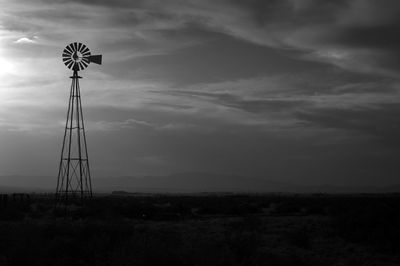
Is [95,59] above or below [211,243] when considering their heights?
above

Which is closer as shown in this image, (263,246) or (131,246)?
(131,246)

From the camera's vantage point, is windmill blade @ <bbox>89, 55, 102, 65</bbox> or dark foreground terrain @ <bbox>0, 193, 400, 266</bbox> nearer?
dark foreground terrain @ <bbox>0, 193, 400, 266</bbox>

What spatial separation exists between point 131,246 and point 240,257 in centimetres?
434

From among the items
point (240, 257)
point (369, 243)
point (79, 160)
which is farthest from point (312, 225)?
point (79, 160)

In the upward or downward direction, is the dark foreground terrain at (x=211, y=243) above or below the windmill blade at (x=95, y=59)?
below

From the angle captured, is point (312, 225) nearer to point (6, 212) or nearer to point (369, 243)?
point (369, 243)

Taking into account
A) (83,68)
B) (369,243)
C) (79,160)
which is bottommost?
(369,243)

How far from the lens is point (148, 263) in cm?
1756

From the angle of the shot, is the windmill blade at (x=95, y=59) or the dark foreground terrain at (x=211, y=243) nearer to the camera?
the dark foreground terrain at (x=211, y=243)

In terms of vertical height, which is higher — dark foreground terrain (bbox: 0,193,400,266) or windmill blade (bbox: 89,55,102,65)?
windmill blade (bbox: 89,55,102,65)

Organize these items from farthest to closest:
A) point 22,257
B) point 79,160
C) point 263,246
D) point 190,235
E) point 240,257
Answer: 1. point 79,160
2. point 190,235
3. point 263,246
4. point 240,257
5. point 22,257

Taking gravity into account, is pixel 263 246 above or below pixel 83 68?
below

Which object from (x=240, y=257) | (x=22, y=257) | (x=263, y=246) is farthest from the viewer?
(x=263, y=246)

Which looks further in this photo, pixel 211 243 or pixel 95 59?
pixel 95 59
